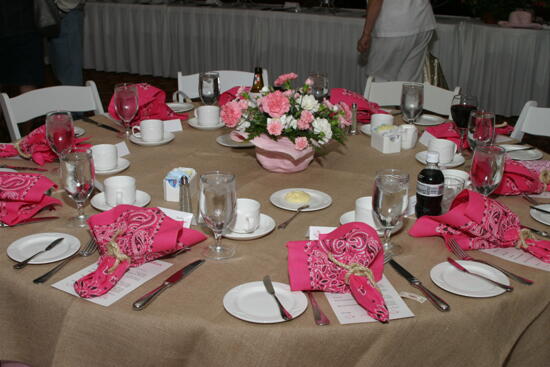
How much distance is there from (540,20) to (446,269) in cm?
448

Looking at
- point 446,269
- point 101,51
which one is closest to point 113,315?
point 446,269

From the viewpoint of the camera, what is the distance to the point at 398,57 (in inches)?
159

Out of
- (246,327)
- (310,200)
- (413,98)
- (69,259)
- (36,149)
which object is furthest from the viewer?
(413,98)

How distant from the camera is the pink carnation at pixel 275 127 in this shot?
1766mm

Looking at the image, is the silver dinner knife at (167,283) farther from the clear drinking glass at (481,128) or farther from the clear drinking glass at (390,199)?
the clear drinking glass at (481,128)

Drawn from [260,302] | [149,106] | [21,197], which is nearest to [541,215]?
[260,302]

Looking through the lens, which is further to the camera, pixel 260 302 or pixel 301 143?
pixel 301 143

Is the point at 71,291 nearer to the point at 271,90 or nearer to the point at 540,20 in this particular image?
the point at 271,90

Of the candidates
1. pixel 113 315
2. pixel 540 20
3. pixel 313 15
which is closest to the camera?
pixel 113 315

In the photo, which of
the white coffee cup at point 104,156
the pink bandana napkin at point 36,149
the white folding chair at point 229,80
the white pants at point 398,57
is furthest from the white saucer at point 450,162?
the white pants at point 398,57

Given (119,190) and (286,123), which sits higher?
(286,123)

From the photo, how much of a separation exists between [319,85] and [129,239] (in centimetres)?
129

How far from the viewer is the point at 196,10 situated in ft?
20.4

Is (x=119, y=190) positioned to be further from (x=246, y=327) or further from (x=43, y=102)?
(x=43, y=102)
